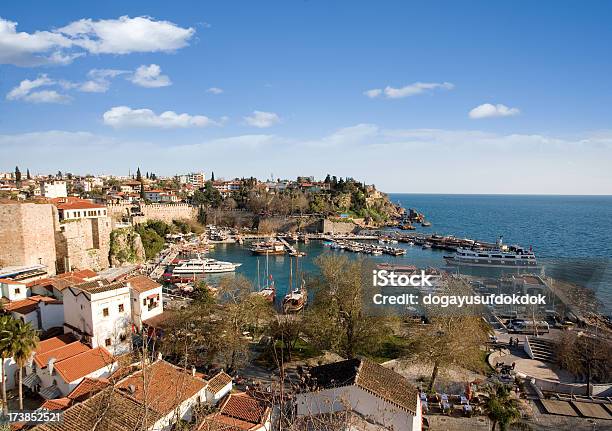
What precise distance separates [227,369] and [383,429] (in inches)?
322

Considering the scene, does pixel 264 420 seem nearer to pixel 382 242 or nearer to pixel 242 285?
pixel 242 285

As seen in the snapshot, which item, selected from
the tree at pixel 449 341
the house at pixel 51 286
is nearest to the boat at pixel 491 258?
the tree at pixel 449 341

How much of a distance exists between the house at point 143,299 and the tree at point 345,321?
8008mm

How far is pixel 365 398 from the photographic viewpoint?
33.7 feet

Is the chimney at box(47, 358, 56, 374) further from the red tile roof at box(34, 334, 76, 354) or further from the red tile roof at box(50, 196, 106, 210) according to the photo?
the red tile roof at box(50, 196, 106, 210)

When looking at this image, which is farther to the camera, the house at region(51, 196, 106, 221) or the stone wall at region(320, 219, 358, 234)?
the stone wall at region(320, 219, 358, 234)

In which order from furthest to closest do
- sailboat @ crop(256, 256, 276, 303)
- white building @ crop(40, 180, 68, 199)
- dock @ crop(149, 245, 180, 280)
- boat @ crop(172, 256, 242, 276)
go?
1. white building @ crop(40, 180, 68, 199)
2. boat @ crop(172, 256, 242, 276)
3. dock @ crop(149, 245, 180, 280)
4. sailboat @ crop(256, 256, 276, 303)

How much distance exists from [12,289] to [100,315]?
6892 millimetres

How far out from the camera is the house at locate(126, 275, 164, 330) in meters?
18.7

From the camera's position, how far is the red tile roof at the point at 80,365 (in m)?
13.1

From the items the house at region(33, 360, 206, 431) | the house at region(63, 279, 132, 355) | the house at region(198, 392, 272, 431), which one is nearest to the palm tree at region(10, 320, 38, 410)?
the house at region(33, 360, 206, 431)

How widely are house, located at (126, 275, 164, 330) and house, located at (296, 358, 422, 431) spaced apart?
1115cm

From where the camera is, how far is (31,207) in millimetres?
25406

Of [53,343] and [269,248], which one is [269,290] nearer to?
[53,343]
